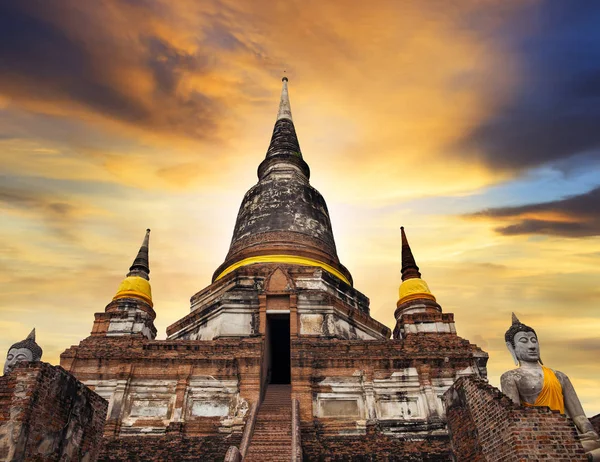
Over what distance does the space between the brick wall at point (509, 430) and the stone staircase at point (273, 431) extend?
3.71m

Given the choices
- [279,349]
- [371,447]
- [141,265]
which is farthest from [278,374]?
[141,265]

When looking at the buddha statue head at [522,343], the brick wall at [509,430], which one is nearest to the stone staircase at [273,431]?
the brick wall at [509,430]

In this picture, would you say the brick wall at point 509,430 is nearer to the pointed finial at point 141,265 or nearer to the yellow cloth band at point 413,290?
the yellow cloth band at point 413,290

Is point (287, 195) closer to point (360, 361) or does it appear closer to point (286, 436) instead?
point (360, 361)

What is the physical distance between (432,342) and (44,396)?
1023 cm

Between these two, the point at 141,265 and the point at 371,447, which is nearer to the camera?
the point at 371,447

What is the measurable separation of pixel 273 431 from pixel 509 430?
537cm

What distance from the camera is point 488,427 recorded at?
27.2 feet

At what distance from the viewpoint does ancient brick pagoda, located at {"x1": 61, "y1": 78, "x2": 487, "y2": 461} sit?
1144cm

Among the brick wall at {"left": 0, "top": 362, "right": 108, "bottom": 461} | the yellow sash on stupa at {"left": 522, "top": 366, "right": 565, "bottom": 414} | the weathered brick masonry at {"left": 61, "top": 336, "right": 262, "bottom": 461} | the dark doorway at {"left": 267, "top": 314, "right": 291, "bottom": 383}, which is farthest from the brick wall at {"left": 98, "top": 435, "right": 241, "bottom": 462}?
the yellow sash on stupa at {"left": 522, "top": 366, "right": 565, "bottom": 414}

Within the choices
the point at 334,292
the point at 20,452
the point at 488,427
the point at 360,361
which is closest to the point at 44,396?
the point at 20,452

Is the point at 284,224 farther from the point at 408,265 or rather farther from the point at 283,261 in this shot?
the point at 408,265

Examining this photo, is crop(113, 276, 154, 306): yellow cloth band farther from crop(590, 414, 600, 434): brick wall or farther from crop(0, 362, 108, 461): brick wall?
crop(590, 414, 600, 434): brick wall

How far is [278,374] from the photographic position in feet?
54.6
